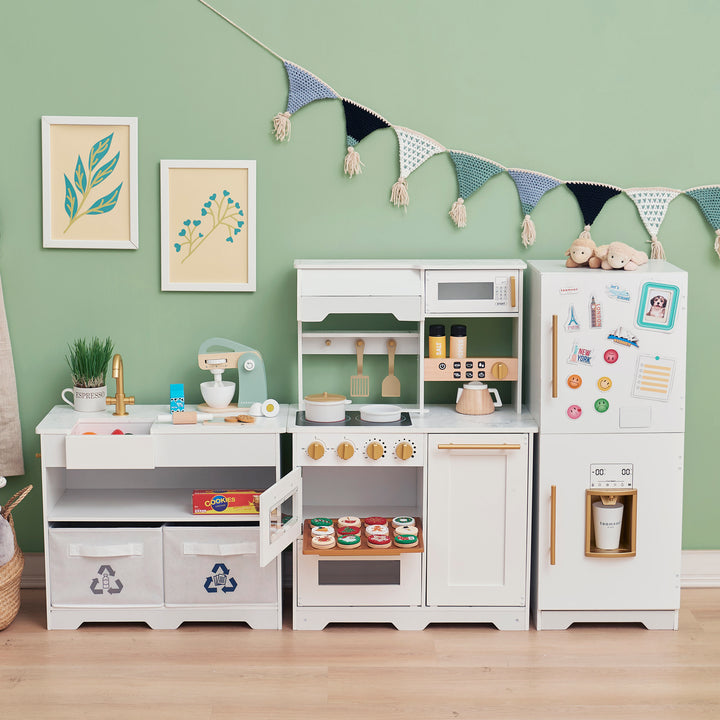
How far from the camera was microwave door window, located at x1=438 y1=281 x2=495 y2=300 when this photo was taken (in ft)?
11.6

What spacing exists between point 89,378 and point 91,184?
2.35 ft

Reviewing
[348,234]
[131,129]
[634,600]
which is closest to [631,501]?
[634,600]

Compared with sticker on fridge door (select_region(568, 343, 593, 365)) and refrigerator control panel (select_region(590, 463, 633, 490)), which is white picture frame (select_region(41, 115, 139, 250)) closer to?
sticker on fridge door (select_region(568, 343, 593, 365))

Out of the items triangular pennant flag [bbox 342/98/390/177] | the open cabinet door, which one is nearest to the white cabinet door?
the open cabinet door

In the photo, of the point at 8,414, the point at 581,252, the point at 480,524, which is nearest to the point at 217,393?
the point at 8,414

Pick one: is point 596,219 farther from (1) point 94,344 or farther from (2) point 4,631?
(2) point 4,631

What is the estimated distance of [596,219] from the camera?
146 inches

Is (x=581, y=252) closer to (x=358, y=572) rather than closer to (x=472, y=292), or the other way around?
(x=472, y=292)

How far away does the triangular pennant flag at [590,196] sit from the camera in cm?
367

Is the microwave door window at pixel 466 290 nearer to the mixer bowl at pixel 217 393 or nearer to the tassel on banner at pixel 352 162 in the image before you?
the tassel on banner at pixel 352 162

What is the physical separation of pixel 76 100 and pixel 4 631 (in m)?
1.92

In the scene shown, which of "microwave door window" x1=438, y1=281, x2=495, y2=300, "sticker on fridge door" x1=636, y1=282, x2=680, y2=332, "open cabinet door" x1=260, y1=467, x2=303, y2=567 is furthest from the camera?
"microwave door window" x1=438, y1=281, x2=495, y2=300

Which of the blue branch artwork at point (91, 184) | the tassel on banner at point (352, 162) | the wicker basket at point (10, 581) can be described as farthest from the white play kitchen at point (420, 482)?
the blue branch artwork at point (91, 184)

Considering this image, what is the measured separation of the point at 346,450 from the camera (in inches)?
133
